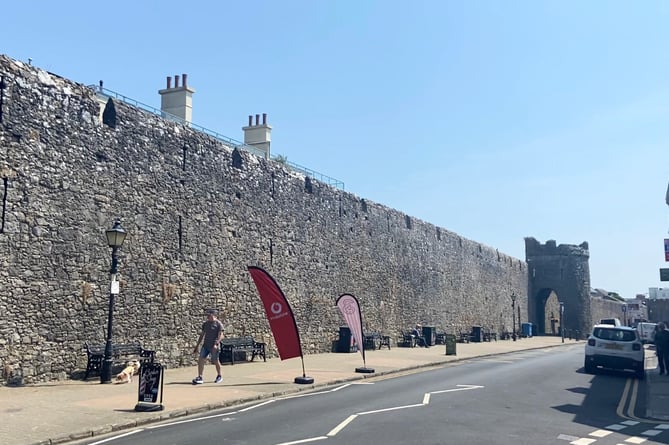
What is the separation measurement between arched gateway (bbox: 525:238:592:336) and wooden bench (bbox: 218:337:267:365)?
4131cm

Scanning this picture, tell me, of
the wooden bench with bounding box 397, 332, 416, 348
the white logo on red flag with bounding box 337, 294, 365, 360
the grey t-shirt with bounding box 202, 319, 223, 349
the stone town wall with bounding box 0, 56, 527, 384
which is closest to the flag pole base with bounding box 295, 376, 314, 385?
the grey t-shirt with bounding box 202, 319, 223, 349

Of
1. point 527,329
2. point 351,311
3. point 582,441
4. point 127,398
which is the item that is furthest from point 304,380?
point 527,329

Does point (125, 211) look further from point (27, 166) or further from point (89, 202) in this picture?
point (27, 166)

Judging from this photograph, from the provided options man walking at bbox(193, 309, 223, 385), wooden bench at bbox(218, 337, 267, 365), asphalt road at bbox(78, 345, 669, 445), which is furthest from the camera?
wooden bench at bbox(218, 337, 267, 365)

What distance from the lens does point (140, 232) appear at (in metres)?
16.2

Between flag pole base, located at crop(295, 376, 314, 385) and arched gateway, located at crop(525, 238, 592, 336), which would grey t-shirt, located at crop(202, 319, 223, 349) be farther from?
arched gateway, located at crop(525, 238, 592, 336)

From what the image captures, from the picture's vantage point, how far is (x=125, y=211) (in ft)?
51.8

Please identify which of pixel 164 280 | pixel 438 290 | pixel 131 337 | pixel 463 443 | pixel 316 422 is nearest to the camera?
pixel 463 443

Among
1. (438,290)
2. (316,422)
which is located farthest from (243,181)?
(438,290)

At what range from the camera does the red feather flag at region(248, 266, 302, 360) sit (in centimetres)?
1402

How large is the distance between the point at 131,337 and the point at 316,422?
819 cm

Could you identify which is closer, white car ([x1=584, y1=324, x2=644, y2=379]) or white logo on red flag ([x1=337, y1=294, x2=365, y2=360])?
white car ([x1=584, y1=324, x2=644, y2=379])

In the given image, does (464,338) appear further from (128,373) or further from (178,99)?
(128,373)

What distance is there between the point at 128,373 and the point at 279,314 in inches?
141
